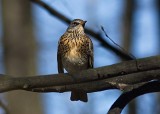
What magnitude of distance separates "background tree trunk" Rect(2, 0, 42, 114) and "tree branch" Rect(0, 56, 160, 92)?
223cm

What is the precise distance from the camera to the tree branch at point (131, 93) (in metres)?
2.93

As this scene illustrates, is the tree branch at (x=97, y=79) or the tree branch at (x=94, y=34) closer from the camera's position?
the tree branch at (x=97, y=79)

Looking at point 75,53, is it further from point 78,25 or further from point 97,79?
point 97,79

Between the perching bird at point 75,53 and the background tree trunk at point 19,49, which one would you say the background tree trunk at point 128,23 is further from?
the perching bird at point 75,53

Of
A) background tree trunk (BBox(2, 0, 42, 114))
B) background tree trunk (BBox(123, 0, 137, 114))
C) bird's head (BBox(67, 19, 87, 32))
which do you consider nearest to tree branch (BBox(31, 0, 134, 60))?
bird's head (BBox(67, 19, 87, 32))

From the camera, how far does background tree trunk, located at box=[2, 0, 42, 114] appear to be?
541cm

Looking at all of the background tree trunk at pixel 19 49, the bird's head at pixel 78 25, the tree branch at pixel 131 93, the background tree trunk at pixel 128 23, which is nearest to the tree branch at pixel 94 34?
the tree branch at pixel 131 93

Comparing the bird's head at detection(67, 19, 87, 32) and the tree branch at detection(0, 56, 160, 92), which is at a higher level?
the bird's head at detection(67, 19, 87, 32)

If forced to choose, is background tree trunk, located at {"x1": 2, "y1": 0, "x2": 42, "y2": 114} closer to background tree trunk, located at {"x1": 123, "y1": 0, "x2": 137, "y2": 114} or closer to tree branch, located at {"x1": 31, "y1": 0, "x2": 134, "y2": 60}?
tree branch, located at {"x1": 31, "y1": 0, "x2": 134, "y2": 60}

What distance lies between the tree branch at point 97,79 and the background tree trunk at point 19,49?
88.0 inches

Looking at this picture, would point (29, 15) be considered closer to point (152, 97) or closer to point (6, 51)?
point (6, 51)

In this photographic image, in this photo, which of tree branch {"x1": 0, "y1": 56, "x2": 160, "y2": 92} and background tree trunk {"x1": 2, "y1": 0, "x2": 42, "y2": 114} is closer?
tree branch {"x1": 0, "y1": 56, "x2": 160, "y2": 92}

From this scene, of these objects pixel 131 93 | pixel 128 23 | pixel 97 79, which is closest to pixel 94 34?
pixel 131 93

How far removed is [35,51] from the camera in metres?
5.96
